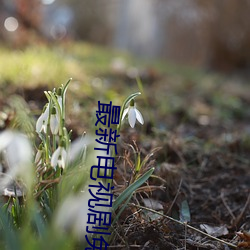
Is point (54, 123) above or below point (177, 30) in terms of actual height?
below

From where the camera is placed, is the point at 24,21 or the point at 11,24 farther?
the point at 24,21

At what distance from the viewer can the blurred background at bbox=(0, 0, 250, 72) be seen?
21.6 feet

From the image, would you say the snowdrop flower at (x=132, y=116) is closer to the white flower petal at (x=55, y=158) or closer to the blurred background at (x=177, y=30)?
the white flower petal at (x=55, y=158)

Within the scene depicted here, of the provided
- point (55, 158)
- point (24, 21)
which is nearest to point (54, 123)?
point (55, 158)

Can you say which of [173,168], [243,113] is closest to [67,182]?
[173,168]

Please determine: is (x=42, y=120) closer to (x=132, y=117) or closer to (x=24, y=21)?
(x=132, y=117)

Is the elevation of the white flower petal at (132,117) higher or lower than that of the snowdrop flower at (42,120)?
higher

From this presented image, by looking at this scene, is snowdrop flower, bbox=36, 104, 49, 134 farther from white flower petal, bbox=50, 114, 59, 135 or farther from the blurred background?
the blurred background

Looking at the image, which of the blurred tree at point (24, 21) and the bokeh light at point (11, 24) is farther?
the blurred tree at point (24, 21)

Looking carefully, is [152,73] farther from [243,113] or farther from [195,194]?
[195,194]

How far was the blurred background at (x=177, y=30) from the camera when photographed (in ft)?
21.6

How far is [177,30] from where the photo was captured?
29.8 ft

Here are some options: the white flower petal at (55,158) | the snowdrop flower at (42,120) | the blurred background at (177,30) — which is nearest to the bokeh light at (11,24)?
the blurred background at (177,30)

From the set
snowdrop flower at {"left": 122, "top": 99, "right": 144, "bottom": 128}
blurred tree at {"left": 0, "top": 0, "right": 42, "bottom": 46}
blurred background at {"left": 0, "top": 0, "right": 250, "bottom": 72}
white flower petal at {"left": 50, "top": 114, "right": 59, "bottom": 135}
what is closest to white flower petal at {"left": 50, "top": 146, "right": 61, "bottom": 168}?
white flower petal at {"left": 50, "top": 114, "right": 59, "bottom": 135}
